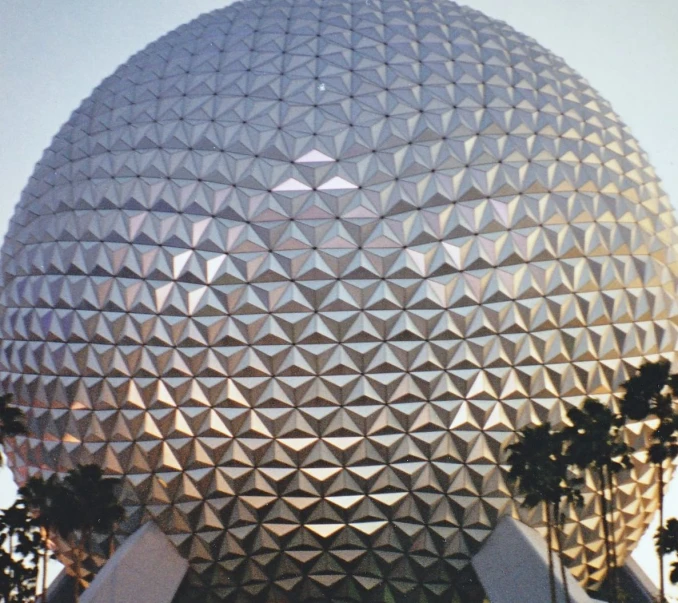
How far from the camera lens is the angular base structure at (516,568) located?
1739 centimetres

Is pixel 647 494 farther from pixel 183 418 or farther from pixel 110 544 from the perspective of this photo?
pixel 110 544

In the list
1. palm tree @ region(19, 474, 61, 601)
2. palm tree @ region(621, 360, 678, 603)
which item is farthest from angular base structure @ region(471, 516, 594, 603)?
palm tree @ region(19, 474, 61, 601)

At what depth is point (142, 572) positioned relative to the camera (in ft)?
59.7

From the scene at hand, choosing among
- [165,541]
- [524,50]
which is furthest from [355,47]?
[165,541]

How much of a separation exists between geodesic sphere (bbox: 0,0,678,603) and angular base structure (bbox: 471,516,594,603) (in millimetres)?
501

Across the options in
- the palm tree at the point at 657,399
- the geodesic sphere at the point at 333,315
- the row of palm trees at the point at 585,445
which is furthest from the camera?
the geodesic sphere at the point at 333,315

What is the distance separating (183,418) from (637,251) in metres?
15.4

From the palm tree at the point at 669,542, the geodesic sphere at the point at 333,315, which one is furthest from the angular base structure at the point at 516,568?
the palm tree at the point at 669,542

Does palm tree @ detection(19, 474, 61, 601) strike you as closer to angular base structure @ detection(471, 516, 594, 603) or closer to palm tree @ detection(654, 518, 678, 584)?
angular base structure @ detection(471, 516, 594, 603)

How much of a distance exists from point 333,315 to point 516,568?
873 cm

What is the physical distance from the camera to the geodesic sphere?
1892 cm

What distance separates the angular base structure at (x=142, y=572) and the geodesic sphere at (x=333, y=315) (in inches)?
22.3

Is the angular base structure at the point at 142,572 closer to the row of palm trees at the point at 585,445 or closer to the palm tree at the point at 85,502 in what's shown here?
the palm tree at the point at 85,502

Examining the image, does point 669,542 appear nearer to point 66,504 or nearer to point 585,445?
point 585,445
